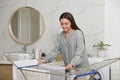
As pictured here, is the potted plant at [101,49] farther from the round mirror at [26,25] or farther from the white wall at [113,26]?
the round mirror at [26,25]

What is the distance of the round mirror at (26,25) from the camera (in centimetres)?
395

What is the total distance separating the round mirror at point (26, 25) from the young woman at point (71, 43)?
Result: 1.37m

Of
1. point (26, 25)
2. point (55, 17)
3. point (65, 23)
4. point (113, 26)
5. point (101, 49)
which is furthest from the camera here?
point (26, 25)

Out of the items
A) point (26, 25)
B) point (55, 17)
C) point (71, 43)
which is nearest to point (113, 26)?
point (55, 17)

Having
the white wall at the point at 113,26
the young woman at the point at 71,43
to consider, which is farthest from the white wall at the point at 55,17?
the young woman at the point at 71,43

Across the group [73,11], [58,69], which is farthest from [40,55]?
[58,69]

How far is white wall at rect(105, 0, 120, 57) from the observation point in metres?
3.45

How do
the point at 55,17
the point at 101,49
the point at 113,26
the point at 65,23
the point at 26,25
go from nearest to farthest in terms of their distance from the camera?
the point at 65,23
the point at 101,49
the point at 113,26
the point at 55,17
the point at 26,25

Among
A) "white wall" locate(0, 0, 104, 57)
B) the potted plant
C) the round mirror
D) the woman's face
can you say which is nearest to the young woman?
the woman's face

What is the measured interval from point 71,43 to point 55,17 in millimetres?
1423

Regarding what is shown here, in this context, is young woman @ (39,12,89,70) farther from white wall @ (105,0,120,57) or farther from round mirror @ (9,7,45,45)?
round mirror @ (9,7,45,45)

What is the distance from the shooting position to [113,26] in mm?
3475

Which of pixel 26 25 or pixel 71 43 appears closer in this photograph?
pixel 71 43

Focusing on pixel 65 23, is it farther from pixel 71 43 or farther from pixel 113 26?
pixel 113 26
